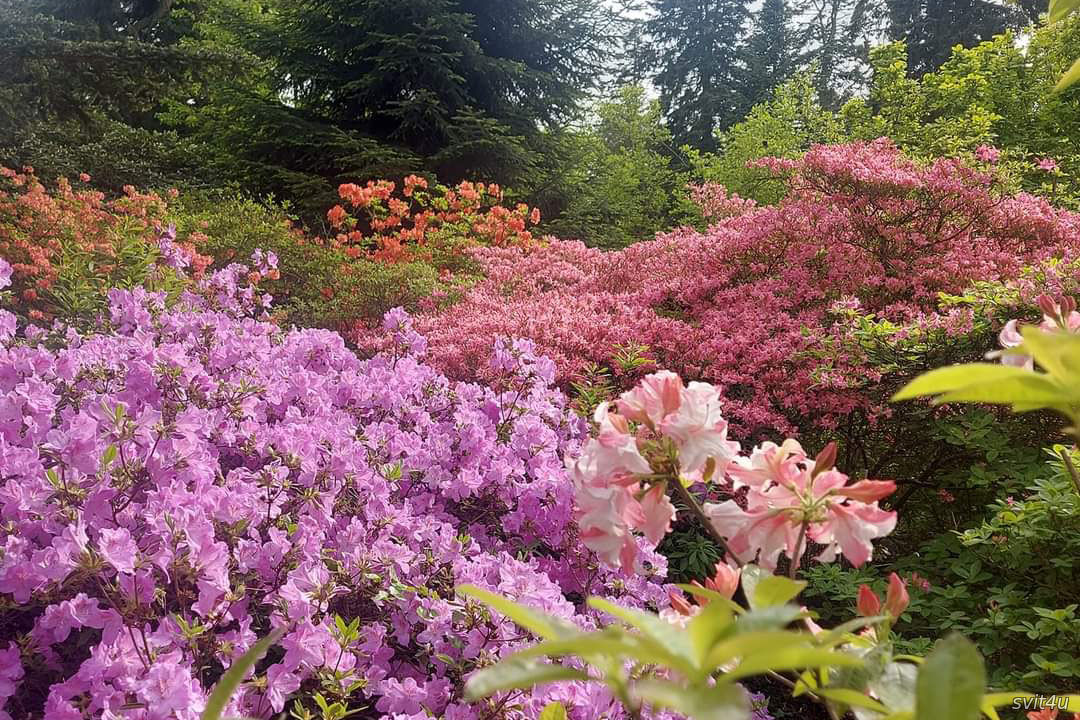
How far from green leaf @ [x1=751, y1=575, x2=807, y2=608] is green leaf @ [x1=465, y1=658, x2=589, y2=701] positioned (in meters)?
0.18

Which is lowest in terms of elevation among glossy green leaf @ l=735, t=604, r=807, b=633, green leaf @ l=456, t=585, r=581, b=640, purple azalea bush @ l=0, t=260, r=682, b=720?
purple azalea bush @ l=0, t=260, r=682, b=720

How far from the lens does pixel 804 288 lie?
12.6 feet

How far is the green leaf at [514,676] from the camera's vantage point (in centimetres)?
36


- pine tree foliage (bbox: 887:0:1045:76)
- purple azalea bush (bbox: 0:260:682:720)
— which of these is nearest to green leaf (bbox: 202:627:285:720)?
purple azalea bush (bbox: 0:260:682:720)

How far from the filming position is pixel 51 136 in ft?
30.5

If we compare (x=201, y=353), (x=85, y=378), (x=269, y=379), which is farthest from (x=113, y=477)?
(x=201, y=353)

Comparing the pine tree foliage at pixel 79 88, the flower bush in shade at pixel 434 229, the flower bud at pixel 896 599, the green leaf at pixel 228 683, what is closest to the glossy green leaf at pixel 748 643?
the green leaf at pixel 228 683

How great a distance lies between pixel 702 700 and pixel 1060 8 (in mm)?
774

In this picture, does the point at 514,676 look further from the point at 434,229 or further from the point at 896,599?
the point at 434,229

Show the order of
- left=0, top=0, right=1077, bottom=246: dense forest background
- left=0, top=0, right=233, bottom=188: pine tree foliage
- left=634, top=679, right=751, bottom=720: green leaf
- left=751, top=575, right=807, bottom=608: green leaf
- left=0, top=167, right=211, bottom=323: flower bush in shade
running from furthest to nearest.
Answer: left=0, top=0, right=1077, bottom=246: dense forest background < left=0, top=0, right=233, bottom=188: pine tree foliage < left=0, top=167, right=211, bottom=323: flower bush in shade < left=751, top=575, right=807, bottom=608: green leaf < left=634, top=679, right=751, bottom=720: green leaf

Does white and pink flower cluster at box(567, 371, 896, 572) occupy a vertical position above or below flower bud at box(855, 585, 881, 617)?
above

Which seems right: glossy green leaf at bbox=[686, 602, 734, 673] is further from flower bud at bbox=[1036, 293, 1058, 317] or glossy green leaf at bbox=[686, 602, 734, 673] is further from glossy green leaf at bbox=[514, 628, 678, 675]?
flower bud at bbox=[1036, 293, 1058, 317]

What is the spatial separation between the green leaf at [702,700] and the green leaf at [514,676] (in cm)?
4

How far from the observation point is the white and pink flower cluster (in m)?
0.77
